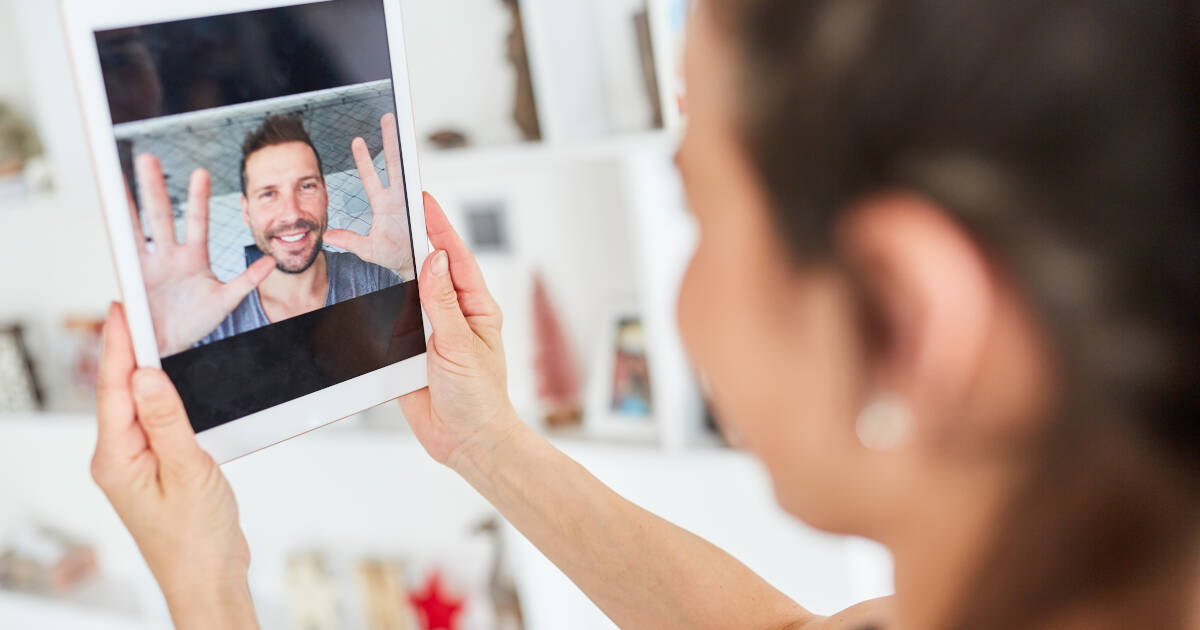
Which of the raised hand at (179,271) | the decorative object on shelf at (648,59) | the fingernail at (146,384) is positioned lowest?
the fingernail at (146,384)

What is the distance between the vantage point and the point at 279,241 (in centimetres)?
71

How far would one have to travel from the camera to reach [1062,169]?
328 millimetres

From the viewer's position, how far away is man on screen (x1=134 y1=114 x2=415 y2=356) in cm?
65

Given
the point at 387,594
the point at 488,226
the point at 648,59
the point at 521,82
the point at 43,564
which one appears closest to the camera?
the point at 648,59

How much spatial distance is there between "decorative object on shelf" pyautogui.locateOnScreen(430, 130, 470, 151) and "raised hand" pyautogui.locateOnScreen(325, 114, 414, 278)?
1.05 metres

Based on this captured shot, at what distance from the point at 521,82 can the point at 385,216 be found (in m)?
0.97

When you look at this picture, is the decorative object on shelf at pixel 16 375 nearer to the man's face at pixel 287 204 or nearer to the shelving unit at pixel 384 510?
the shelving unit at pixel 384 510

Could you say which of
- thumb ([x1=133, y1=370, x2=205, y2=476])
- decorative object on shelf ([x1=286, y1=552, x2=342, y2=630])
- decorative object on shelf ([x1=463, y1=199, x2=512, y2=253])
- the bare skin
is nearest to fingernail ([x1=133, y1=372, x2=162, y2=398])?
thumb ([x1=133, y1=370, x2=205, y2=476])

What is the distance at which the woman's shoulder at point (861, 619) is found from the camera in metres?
0.64

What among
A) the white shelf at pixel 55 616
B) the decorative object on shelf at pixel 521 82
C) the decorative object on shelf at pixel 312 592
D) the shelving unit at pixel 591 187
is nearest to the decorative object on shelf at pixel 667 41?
the shelving unit at pixel 591 187

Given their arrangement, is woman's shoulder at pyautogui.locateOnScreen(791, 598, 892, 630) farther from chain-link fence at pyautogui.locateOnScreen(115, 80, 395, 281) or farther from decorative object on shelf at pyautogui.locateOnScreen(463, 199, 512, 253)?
decorative object on shelf at pyautogui.locateOnScreen(463, 199, 512, 253)

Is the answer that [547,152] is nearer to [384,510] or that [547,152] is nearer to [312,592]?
[384,510]

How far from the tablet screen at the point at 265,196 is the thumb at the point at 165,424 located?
2 centimetres

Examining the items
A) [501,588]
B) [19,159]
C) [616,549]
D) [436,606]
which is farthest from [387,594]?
[616,549]
